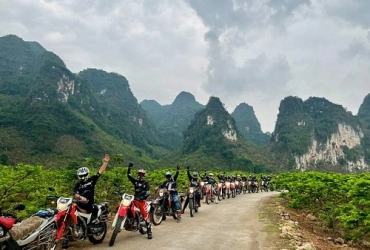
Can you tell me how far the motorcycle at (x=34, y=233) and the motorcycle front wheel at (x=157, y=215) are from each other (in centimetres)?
460

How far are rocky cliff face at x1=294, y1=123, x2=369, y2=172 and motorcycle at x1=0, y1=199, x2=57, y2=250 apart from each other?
404ft

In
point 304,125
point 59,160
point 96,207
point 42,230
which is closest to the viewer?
point 42,230

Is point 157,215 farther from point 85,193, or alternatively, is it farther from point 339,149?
point 339,149

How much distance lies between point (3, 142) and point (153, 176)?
6481cm

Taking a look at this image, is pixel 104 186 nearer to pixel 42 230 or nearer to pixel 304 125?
pixel 42 230

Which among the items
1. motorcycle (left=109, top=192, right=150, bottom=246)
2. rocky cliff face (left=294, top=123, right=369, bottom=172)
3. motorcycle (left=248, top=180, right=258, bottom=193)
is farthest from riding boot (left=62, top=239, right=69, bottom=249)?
rocky cliff face (left=294, top=123, right=369, bottom=172)

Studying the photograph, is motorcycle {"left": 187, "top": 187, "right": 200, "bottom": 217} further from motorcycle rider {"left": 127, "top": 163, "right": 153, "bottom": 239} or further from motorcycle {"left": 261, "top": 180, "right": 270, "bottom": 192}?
motorcycle {"left": 261, "top": 180, "right": 270, "bottom": 192}

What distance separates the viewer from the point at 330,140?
129875mm

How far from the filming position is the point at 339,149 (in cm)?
13512

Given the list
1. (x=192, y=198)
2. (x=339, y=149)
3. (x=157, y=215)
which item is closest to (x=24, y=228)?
(x=157, y=215)

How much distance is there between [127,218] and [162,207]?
119 inches

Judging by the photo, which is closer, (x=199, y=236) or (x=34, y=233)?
(x=34, y=233)

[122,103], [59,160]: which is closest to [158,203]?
[59,160]

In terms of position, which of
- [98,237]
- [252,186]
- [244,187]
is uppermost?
[252,186]
